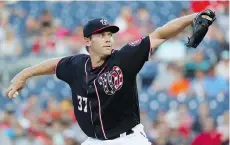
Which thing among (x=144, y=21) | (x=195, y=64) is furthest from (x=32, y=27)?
(x=195, y=64)

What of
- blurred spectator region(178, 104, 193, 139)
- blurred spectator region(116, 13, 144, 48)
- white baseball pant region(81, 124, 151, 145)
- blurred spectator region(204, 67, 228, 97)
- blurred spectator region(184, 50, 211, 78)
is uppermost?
blurred spectator region(116, 13, 144, 48)

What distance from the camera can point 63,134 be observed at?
28.5 feet

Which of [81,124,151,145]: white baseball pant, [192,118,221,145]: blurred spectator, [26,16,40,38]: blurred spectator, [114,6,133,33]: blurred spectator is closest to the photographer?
[81,124,151,145]: white baseball pant

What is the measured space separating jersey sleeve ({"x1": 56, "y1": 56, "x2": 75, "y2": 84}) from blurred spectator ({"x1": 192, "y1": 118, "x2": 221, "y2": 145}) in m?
3.05

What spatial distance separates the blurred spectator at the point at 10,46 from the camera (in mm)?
10146

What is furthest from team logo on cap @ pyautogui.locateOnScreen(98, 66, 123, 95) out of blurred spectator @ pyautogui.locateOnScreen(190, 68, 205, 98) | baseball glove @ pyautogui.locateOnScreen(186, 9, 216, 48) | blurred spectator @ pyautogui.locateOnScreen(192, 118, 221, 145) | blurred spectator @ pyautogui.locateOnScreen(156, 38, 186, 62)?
blurred spectator @ pyautogui.locateOnScreen(156, 38, 186, 62)

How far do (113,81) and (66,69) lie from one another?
61cm

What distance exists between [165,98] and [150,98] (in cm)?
23

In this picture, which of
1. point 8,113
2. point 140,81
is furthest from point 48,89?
point 140,81

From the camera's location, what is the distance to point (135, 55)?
5.08 m

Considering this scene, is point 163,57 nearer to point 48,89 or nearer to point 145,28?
point 145,28

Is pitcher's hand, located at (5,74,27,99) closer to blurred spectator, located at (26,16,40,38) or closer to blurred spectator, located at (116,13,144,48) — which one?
blurred spectator, located at (116,13,144,48)

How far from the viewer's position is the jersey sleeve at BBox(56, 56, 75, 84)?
5.59 metres

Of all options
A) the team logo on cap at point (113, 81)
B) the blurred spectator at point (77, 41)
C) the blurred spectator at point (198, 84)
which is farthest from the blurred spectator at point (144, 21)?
the team logo on cap at point (113, 81)
